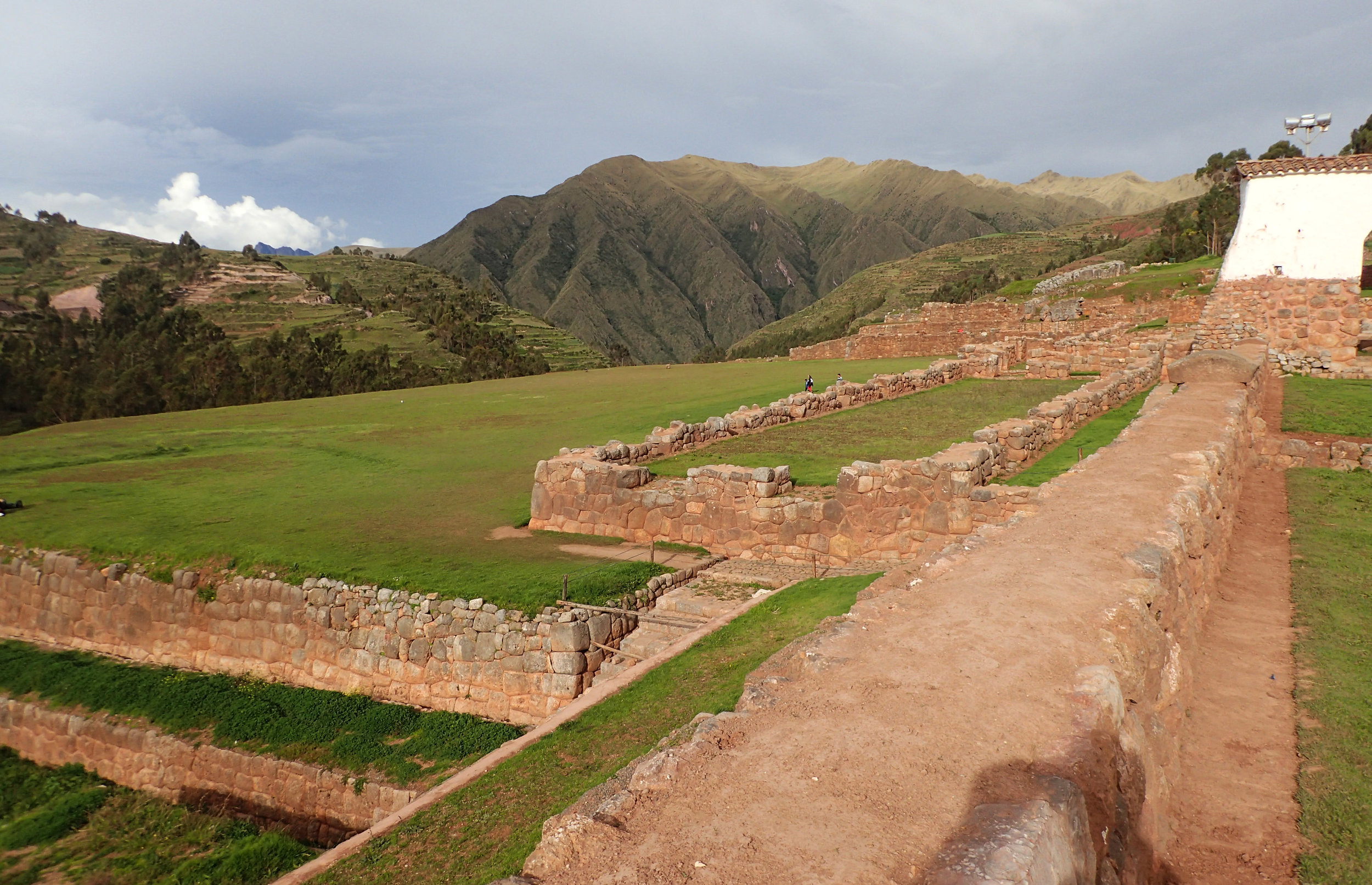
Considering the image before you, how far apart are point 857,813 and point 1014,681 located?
5.14ft

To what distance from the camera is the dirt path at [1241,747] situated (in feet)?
14.0

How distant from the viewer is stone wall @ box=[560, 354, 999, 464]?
14234 millimetres

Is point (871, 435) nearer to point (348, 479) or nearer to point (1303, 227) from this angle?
point (348, 479)

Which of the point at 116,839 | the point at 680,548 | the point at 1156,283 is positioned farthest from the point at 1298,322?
the point at 116,839

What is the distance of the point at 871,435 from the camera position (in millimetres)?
17094

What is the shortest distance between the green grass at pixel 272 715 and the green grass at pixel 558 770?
5.94ft

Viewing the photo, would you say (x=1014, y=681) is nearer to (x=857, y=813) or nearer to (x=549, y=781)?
(x=857, y=813)

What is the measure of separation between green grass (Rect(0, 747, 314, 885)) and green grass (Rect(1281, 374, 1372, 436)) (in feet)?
54.6

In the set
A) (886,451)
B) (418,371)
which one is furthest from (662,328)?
(886,451)

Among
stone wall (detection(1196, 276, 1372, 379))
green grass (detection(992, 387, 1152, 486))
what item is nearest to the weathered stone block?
green grass (detection(992, 387, 1152, 486))

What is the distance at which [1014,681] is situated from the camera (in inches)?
165

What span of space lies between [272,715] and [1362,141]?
63843 millimetres

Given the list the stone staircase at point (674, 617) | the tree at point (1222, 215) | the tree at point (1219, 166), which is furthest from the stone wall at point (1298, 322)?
the tree at point (1219, 166)

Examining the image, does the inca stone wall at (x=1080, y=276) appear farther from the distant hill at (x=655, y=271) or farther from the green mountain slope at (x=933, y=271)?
the distant hill at (x=655, y=271)
